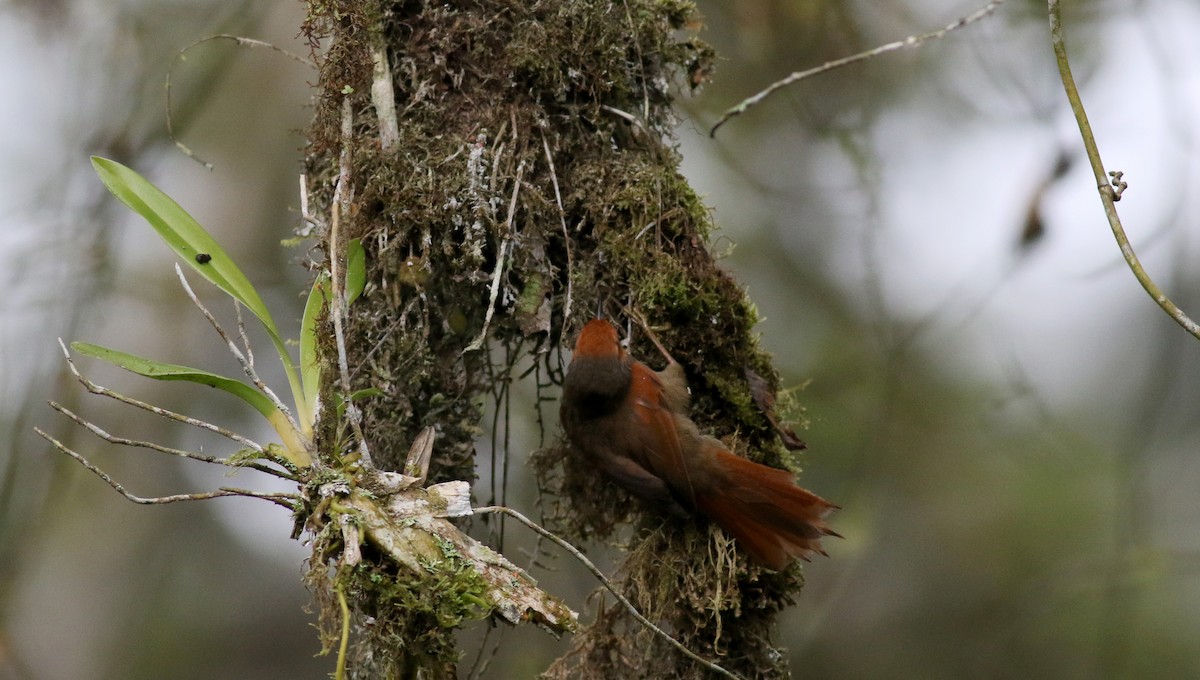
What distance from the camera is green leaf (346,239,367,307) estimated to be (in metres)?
2.63

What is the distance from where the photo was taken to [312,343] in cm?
264

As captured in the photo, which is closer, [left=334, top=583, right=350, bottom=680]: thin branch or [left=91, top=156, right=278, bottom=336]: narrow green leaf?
[left=334, top=583, right=350, bottom=680]: thin branch

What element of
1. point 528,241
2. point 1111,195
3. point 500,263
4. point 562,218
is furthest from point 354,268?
point 1111,195

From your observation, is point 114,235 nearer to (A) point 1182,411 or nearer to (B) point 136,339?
(B) point 136,339

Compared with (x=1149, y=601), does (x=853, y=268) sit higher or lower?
higher

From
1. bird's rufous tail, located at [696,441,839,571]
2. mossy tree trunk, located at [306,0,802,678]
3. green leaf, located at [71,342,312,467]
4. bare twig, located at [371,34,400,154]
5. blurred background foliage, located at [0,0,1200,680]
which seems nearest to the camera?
green leaf, located at [71,342,312,467]

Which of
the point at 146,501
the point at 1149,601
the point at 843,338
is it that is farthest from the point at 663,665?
the point at 1149,601

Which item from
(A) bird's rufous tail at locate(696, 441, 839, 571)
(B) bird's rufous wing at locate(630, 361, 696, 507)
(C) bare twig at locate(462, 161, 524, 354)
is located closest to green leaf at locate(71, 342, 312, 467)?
(C) bare twig at locate(462, 161, 524, 354)

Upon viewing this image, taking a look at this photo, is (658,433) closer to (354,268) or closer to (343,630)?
(354,268)

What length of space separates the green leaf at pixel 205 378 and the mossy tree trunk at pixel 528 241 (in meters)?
0.34

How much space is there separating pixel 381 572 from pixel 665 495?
0.90 m

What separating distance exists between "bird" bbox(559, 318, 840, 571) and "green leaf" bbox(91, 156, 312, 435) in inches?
33.7

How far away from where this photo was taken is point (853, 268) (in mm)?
5707

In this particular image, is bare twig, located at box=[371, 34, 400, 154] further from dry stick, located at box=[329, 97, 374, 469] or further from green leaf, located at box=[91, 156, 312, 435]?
green leaf, located at box=[91, 156, 312, 435]
